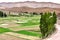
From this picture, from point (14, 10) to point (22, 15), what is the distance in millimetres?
1081

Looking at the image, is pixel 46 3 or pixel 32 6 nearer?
pixel 46 3

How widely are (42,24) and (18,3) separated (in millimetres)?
12637

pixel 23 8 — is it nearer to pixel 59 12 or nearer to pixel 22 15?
pixel 22 15

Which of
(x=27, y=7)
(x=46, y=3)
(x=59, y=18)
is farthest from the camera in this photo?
(x=27, y=7)

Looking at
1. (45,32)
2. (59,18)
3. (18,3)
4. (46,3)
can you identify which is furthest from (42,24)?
(18,3)

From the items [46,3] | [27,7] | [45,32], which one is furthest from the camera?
[27,7]

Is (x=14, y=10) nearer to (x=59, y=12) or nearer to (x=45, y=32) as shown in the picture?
(x=59, y=12)

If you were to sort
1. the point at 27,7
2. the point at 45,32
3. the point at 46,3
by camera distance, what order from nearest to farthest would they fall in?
the point at 45,32, the point at 46,3, the point at 27,7

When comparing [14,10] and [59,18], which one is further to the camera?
[14,10]

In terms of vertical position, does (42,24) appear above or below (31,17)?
above

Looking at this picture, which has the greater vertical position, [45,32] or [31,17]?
[45,32]

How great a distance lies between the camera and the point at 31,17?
947 inches

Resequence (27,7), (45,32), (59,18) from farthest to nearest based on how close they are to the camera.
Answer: (27,7)
(59,18)
(45,32)

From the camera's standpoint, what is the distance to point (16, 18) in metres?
24.0
